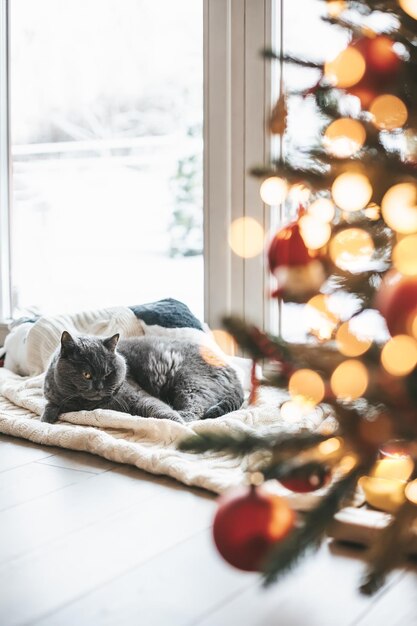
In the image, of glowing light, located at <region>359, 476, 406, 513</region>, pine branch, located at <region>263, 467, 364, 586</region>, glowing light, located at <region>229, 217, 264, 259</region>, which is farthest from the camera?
glowing light, located at <region>229, 217, 264, 259</region>

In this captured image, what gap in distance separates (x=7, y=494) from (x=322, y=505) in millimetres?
1009

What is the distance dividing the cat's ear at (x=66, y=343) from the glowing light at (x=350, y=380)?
1.36 m

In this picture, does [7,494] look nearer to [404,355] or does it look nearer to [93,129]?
[404,355]

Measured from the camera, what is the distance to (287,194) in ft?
3.71

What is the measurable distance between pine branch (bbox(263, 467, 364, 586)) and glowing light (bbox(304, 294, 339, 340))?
0.25 meters

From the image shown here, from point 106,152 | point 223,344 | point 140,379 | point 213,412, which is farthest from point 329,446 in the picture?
point 106,152

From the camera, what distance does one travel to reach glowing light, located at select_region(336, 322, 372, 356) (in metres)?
0.90

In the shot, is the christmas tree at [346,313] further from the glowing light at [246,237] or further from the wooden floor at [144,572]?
the glowing light at [246,237]

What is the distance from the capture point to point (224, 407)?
2203 mm

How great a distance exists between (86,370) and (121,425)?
20 cm

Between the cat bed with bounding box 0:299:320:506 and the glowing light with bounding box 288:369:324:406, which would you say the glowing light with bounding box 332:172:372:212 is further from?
the cat bed with bounding box 0:299:320:506

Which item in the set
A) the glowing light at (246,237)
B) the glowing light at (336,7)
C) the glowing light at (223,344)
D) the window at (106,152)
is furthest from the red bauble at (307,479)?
the window at (106,152)

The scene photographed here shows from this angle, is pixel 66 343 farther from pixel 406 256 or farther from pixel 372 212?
pixel 406 256

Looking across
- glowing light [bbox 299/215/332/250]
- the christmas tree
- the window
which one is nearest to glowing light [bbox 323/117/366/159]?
the christmas tree
